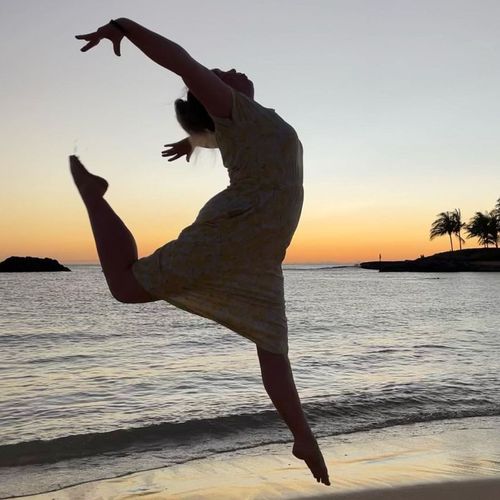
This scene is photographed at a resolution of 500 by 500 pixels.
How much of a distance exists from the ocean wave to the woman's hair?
412cm

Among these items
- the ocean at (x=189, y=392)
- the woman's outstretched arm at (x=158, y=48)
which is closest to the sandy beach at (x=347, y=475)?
the ocean at (x=189, y=392)

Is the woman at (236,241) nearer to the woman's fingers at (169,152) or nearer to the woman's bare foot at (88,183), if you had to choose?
the woman's bare foot at (88,183)

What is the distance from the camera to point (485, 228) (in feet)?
303

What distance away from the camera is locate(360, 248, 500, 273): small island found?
91188mm

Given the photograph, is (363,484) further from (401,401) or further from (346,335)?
(346,335)

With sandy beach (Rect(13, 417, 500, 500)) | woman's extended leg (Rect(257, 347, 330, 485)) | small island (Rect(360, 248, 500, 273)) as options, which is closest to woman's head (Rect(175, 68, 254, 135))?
woman's extended leg (Rect(257, 347, 330, 485))

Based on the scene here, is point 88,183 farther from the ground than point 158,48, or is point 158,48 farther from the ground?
point 158,48

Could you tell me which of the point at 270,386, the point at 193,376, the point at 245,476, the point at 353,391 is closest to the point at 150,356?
the point at 193,376

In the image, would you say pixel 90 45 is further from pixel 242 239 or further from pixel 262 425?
pixel 262 425

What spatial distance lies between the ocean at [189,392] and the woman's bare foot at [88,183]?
3498 mm

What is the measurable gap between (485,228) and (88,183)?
316 feet

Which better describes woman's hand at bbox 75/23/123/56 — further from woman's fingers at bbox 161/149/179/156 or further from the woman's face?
woman's fingers at bbox 161/149/179/156

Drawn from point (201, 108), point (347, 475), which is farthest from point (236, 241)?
point (347, 475)

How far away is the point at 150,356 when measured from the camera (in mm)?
14125
